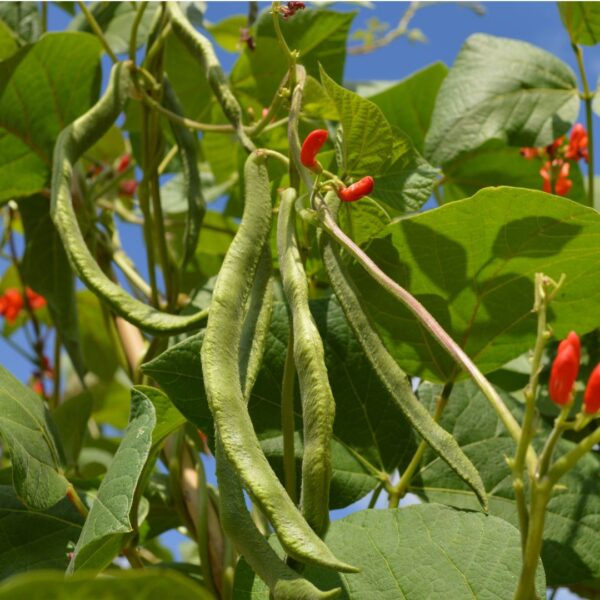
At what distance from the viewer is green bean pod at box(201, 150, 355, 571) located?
0.53 meters

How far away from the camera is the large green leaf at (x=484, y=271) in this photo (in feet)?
2.82

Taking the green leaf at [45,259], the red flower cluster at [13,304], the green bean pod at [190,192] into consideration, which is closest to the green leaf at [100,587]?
the green bean pod at [190,192]

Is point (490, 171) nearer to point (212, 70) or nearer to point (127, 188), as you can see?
point (212, 70)

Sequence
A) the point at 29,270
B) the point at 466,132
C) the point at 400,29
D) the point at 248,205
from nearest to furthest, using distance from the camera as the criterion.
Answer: the point at 248,205, the point at 466,132, the point at 29,270, the point at 400,29

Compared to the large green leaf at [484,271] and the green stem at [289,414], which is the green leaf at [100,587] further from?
the large green leaf at [484,271]

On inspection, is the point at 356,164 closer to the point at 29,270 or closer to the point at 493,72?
the point at 493,72

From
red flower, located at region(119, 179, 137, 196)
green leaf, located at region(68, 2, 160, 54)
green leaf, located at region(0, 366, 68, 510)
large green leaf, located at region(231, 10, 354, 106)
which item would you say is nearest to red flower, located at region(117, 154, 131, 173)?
red flower, located at region(119, 179, 137, 196)

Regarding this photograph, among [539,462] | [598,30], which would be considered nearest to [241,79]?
[598,30]

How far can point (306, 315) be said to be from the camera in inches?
25.8

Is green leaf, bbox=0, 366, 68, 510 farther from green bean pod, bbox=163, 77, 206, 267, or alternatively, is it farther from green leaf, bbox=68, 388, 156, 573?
green bean pod, bbox=163, 77, 206, 267

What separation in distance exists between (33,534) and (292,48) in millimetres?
883

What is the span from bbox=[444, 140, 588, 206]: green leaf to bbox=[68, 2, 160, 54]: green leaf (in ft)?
1.89

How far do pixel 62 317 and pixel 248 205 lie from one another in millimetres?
671

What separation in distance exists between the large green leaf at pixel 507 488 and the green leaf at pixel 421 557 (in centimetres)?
17
